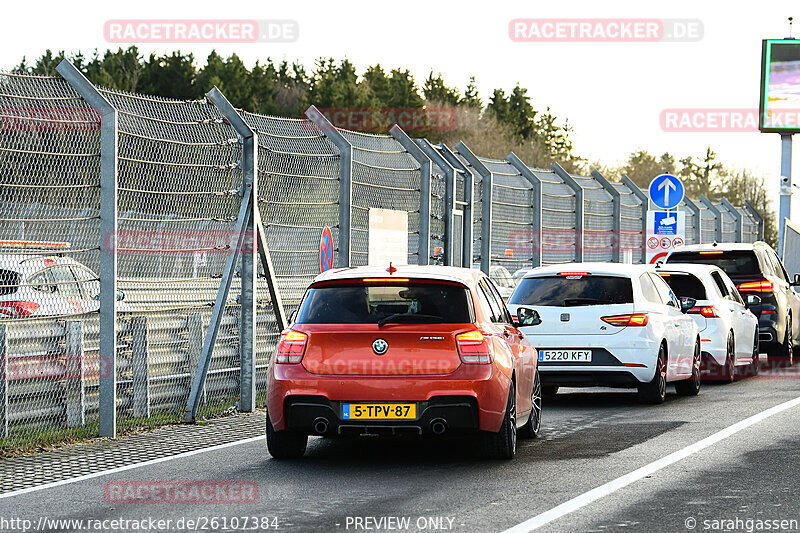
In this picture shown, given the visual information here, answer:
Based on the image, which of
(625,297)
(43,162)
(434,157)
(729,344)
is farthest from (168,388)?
(729,344)

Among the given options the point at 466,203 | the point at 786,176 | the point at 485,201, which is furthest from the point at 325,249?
the point at 786,176

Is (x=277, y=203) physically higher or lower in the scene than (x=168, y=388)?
higher

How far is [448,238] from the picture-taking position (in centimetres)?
1945

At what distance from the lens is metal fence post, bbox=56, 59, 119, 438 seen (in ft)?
38.4

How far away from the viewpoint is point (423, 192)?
1828cm

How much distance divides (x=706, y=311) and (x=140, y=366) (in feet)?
26.9

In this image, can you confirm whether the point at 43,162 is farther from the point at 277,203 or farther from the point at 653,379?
the point at 653,379

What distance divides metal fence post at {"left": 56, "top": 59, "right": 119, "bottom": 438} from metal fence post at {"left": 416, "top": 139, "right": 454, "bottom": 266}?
7.76 m

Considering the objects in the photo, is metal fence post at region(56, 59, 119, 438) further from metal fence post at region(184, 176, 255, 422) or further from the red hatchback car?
the red hatchback car

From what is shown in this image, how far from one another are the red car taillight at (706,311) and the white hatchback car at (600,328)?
2.67 meters

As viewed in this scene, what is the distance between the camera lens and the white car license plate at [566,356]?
576 inches

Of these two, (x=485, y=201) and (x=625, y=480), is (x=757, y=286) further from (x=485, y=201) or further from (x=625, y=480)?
(x=625, y=480)

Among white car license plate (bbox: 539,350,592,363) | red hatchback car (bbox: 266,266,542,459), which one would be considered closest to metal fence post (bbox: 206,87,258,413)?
white car license plate (bbox: 539,350,592,363)

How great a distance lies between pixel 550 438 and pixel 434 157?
7957mm
